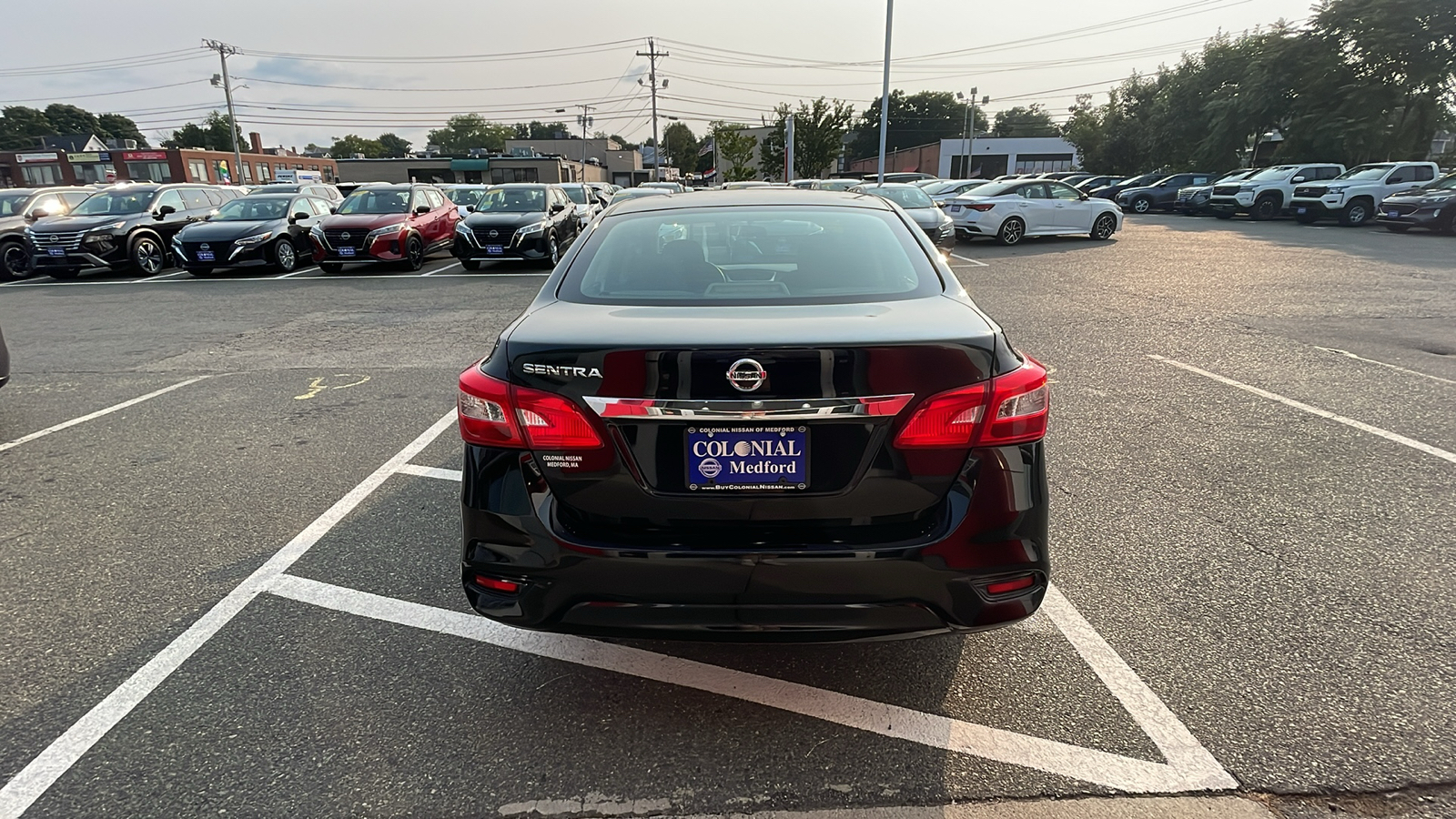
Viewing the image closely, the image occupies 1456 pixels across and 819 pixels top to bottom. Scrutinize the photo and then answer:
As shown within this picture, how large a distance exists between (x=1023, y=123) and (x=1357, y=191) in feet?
347

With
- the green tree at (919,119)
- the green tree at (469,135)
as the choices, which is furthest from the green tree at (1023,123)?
the green tree at (469,135)

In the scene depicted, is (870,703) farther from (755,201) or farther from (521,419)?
(755,201)

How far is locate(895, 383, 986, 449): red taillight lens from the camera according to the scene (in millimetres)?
2074

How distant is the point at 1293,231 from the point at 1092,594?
22913 millimetres

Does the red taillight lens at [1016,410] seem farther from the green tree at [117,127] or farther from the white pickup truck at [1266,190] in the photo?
the green tree at [117,127]

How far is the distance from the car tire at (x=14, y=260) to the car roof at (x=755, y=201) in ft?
56.0

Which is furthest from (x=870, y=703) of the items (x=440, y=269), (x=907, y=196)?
(x=907, y=196)

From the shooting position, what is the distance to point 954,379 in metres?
2.08

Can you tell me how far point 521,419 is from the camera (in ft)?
7.06

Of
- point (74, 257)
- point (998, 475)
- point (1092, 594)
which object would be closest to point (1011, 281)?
point (1092, 594)

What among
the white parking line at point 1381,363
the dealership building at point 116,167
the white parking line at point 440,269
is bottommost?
the white parking line at point 1381,363

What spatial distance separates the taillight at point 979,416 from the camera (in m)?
2.08

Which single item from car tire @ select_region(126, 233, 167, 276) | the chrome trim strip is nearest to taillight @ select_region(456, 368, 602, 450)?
the chrome trim strip

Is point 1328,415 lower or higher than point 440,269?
lower
